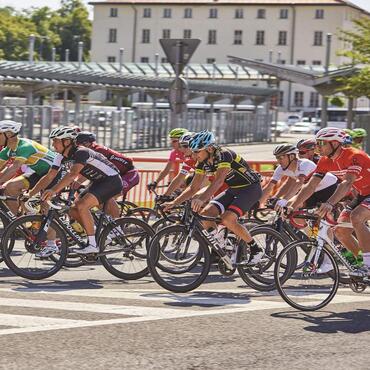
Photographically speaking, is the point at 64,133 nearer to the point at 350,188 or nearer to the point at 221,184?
the point at 221,184

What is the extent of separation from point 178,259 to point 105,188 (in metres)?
1.38

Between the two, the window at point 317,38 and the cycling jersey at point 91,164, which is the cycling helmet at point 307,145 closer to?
the cycling jersey at point 91,164

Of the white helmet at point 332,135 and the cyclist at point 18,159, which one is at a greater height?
the white helmet at point 332,135

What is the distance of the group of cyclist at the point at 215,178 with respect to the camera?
999 cm

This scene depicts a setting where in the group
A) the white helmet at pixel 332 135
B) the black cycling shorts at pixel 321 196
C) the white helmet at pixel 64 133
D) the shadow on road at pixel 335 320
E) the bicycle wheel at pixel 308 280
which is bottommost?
the shadow on road at pixel 335 320

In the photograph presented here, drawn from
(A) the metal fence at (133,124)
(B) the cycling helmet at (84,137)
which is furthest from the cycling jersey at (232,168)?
(A) the metal fence at (133,124)

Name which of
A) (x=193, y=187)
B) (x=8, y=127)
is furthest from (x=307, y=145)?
(x=8, y=127)

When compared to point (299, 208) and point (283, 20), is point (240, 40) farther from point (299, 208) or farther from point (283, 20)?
point (299, 208)

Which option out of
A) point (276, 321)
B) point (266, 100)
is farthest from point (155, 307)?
point (266, 100)

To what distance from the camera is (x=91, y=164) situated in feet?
38.3

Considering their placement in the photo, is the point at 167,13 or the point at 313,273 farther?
the point at 167,13

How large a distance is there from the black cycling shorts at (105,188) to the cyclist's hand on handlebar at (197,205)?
1528 mm

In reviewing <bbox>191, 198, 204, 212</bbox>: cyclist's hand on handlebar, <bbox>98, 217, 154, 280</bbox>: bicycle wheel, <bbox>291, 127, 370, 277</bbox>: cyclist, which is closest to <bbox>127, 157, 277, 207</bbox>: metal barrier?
<bbox>98, 217, 154, 280</bbox>: bicycle wheel

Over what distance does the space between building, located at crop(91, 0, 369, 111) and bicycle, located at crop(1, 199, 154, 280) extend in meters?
105
